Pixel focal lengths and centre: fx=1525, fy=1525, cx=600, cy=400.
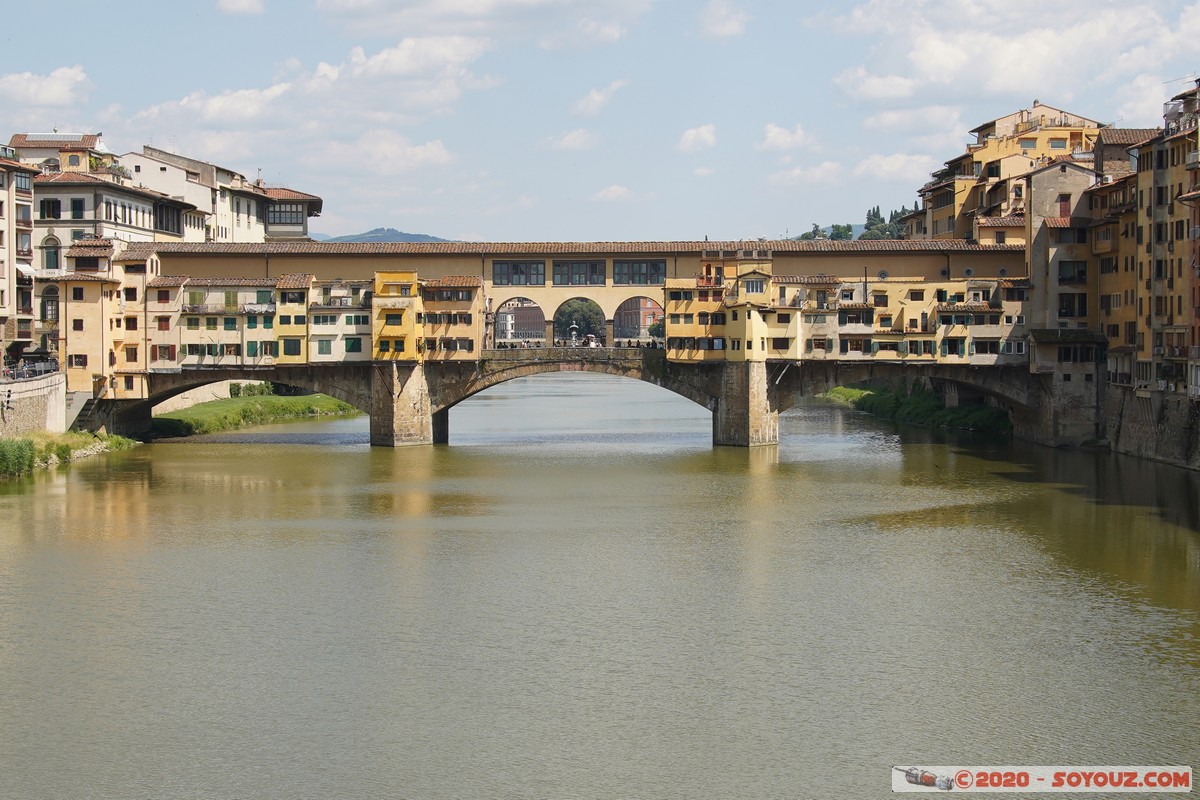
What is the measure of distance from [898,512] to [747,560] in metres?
8.35

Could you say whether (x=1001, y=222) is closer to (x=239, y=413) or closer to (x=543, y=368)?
(x=543, y=368)

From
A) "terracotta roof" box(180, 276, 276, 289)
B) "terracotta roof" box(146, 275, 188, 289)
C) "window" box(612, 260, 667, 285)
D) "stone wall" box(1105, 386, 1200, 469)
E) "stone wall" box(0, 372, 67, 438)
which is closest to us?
"stone wall" box(1105, 386, 1200, 469)

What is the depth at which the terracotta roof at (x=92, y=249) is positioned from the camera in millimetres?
58188

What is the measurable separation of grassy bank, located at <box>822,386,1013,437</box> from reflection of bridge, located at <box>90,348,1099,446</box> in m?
3.63

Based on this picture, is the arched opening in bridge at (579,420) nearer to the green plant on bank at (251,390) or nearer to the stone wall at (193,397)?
the green plant on bank at (251,390)

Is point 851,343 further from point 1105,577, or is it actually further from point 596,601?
point 596,601

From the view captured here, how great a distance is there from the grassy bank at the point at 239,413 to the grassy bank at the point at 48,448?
4.51m

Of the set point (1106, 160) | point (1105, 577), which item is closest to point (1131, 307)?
point (1106, 160)

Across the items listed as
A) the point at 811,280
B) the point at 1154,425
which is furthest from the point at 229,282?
the point at 1154,425

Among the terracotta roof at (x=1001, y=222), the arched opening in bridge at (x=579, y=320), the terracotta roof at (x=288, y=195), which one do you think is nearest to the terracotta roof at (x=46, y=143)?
the terracotta roof at (x=288, y=195)

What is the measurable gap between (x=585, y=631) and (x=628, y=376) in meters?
32.4

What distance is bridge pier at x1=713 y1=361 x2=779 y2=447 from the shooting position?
57.4 metres

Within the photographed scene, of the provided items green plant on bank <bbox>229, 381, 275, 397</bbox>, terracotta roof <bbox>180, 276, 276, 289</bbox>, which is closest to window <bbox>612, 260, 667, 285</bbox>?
terracotta roof <bbox>180, 276, 276, 289</bbox>

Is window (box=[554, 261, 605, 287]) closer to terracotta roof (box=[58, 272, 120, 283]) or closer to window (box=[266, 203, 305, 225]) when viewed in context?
terracotta roof (box=[58, 272, 120, 283])
